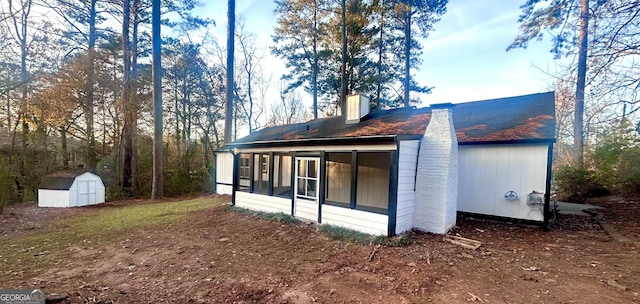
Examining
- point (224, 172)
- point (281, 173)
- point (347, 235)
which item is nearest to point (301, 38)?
point (224, 172)

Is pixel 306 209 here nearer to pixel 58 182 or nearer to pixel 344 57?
pixel 58 182

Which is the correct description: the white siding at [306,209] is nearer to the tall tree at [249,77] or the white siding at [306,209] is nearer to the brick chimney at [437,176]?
the brick chimney at [437,176]

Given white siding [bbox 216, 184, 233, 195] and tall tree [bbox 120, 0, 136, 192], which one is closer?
tall tree [bbox 120, 0, 136, 192]

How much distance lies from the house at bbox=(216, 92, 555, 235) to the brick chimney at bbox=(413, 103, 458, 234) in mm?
21

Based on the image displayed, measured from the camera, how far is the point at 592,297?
3139 millimetres

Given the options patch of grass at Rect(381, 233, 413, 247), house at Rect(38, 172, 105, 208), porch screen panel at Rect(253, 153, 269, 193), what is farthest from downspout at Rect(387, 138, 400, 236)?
house at Rect(38, 172, 105, 208)

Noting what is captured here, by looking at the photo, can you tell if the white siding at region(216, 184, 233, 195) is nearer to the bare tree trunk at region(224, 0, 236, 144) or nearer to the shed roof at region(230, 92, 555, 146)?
the bare tree trunk at region(224, 0, 236, 144)

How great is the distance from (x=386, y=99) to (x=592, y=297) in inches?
519

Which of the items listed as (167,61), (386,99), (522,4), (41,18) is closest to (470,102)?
(522,4)

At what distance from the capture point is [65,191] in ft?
30.6

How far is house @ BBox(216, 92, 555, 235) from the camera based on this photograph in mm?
5605

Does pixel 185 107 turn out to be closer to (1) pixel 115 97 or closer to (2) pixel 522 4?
(1) pixel 115 97

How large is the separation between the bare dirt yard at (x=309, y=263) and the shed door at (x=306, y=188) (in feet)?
1.51

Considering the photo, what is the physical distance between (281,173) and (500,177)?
5961 millimetres
